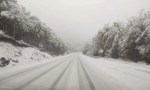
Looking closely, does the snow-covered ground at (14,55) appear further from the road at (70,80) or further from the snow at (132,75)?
the snow at (132,75)

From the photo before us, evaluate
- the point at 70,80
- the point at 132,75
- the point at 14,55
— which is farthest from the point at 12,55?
the point at 132,75

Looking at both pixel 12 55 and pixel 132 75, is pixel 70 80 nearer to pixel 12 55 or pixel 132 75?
pixel 132 75

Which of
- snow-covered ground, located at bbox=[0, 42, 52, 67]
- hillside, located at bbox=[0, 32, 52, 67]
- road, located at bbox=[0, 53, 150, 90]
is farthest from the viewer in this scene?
snow-covered ground, located at bbox=[0, 42, 52, 67]

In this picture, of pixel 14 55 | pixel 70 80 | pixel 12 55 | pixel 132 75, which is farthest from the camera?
pixel 14 55

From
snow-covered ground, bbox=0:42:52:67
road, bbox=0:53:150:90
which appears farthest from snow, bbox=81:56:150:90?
snow-covered ground, bbox=0:42:52:67

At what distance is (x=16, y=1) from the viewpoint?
37.0 metres

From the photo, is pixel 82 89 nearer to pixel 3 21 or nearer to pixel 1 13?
pixel 1 13

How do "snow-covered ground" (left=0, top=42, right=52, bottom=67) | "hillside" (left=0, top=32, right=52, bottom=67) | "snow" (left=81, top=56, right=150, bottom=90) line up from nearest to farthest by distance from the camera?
1. "snow" (left=81, top=56, right=150, bottom=90)
2. "hillside" (left=0, top=32, right=52, bottom=67)
3. "snow-covered ground" (left=0, top=42, right=52, bottom=67)

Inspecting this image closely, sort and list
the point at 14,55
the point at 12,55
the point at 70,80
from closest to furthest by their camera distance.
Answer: the point at 70,80 → the point at 12,55 → the point at 14,55

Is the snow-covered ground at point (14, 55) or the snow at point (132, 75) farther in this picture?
the snow-covered ground at point (14, 55)

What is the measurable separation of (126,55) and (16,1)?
27.2m

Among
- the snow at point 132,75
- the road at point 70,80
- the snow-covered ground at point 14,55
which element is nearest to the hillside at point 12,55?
the snow-covered ground at point 14,55

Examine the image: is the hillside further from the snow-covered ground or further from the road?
the road

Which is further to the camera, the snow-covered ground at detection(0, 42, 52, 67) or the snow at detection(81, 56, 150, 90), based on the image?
the snow-covered ground at detection(0, 42, 52, 67)
